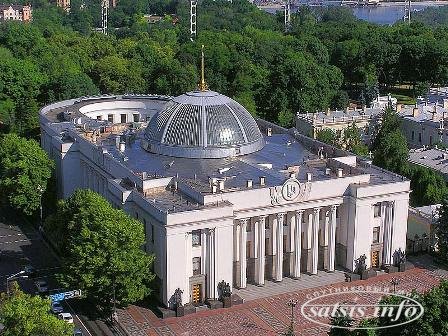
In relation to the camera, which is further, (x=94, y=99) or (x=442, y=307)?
(x=94, y=99)

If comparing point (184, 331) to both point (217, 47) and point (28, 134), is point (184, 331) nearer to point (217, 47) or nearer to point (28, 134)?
point (28, 134)

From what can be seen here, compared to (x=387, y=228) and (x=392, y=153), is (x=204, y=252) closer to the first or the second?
(x=387, y=228)

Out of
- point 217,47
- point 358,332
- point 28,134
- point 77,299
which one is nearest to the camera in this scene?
point 358,332

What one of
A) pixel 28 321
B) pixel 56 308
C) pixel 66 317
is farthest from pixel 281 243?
pixel 28 321

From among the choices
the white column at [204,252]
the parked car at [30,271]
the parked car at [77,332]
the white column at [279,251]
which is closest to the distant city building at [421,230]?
the white column at [279,251]

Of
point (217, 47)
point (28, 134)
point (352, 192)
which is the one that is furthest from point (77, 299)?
point (217, 47)

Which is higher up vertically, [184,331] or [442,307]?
[442,307]

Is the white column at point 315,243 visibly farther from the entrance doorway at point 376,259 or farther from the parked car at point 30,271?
the parked car at point 30,271
